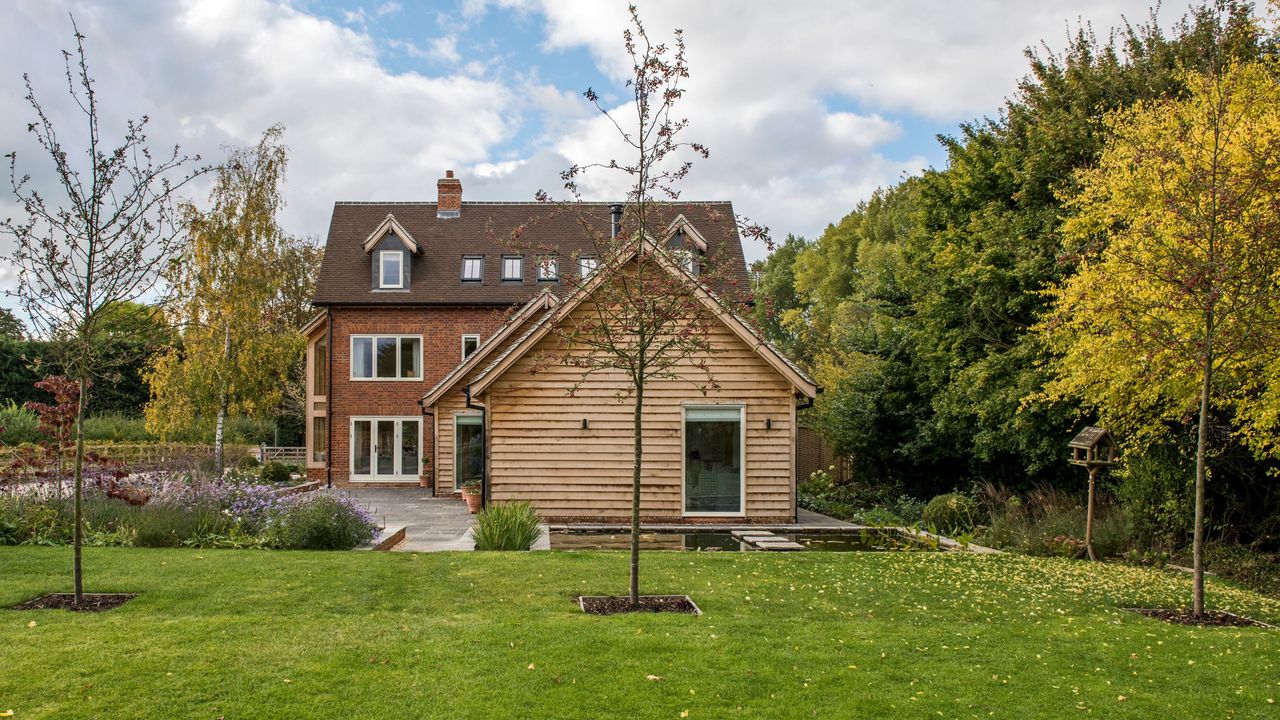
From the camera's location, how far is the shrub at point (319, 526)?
12594mm

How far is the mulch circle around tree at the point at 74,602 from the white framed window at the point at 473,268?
20.4 meters

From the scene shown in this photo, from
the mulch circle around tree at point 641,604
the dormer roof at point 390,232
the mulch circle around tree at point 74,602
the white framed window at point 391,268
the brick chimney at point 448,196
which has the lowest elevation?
the mulch circle around tree at point 641,604

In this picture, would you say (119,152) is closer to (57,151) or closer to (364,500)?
(57,151)

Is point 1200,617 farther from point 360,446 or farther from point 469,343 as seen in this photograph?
point 360,446

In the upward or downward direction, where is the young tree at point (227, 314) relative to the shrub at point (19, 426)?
upward

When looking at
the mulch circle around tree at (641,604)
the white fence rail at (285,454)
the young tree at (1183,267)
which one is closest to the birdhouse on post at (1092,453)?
the young tree at (1183,267)

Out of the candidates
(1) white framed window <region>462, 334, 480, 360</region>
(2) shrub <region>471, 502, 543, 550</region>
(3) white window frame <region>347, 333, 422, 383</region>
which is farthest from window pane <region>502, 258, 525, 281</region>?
(2) shrub <region>471, 502, 543, 550</region>

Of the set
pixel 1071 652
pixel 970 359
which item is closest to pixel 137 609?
pixel 1071 652

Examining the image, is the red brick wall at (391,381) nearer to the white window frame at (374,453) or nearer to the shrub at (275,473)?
the white window frame at (374,453)

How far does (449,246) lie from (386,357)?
425 centimetres

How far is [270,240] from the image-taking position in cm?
2603

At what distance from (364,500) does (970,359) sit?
15266 millimetres

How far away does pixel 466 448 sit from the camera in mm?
24453

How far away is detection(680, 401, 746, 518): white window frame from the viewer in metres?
17.7
